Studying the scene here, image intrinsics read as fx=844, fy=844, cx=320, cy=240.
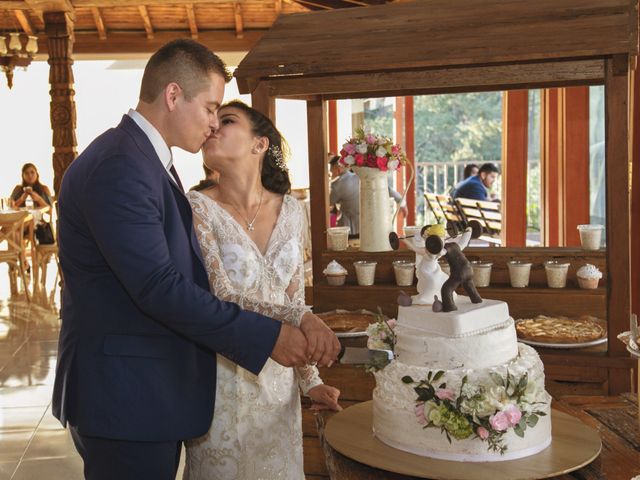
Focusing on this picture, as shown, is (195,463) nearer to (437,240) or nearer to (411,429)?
(411,429)

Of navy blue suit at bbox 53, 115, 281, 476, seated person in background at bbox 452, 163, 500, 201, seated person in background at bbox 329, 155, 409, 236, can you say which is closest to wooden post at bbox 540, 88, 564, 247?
seated person in background at bbox 452, 163, 500, 201

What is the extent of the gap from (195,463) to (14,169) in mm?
12689

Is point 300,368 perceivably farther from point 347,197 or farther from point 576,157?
point 576,157

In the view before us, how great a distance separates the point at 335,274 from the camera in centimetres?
368

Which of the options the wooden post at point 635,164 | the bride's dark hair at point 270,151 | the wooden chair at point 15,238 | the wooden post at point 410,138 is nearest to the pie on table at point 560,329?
the bride's dark hair at point 270,151

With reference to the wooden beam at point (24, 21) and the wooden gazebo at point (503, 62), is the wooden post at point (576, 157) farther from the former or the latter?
the wooden beam at point (24, 21)

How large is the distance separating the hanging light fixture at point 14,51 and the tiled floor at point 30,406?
2845 millimetres

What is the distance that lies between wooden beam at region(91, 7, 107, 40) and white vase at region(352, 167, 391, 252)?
870 centimetres

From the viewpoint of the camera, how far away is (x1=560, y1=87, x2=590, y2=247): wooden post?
23.8 ft

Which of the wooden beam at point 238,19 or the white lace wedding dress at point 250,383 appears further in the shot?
the wooden beam at point 238,19

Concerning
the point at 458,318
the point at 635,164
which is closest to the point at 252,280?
the point at 458,318

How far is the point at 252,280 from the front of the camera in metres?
2.28

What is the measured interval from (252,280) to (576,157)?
5622 millimetres

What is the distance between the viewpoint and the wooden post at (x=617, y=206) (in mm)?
2848
